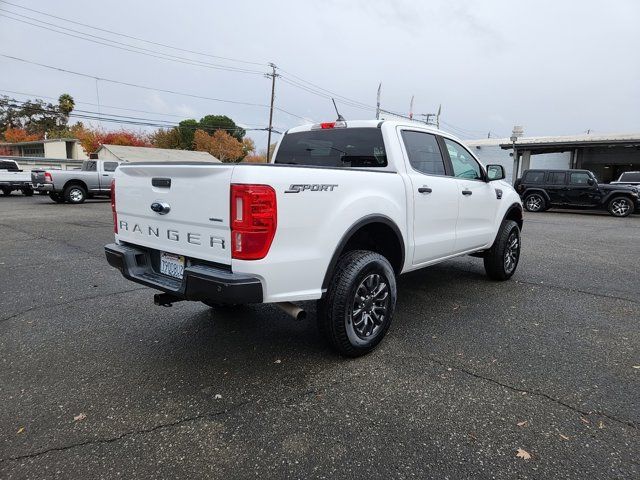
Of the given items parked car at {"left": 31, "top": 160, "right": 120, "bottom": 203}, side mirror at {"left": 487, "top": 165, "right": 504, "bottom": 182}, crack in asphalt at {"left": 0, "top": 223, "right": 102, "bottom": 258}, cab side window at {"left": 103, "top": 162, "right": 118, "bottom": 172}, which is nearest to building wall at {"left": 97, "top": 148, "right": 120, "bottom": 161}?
cab side window at {"left": 103, "top": 162, "right": 118, "bottom": 172}

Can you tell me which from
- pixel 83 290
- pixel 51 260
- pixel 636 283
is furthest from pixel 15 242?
pixel 636 283

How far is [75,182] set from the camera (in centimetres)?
1753

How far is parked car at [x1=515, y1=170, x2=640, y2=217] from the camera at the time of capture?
659 inches

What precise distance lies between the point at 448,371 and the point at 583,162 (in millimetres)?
34095

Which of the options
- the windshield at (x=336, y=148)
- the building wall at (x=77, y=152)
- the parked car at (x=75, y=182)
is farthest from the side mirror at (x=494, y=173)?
the building wall at (x=77, y=152)

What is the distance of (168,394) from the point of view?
113 inches

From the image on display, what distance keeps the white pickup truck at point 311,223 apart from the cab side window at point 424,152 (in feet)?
0.05

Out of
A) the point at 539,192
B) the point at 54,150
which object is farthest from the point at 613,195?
the point at 54,150

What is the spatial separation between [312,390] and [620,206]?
726 inches

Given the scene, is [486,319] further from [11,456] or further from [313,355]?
[11,456]

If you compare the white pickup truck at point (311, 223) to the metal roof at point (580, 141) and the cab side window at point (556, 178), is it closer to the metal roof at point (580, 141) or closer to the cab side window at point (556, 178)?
the cab side window at point (556, 178)

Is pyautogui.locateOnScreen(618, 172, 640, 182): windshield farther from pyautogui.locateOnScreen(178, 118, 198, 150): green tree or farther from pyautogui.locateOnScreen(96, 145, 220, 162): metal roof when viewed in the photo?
pyautogui.locateOnScreen(178, 118, 198, 150): green tree

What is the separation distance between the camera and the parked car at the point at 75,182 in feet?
55.3

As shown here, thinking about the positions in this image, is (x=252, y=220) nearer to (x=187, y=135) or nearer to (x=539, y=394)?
(x=539, y=394)
